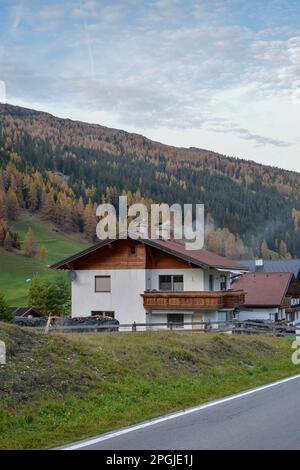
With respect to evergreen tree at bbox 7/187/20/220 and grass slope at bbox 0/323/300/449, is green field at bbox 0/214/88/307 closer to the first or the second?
evergreen tree at bbox 7/187/20/220

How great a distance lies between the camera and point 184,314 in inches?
1870

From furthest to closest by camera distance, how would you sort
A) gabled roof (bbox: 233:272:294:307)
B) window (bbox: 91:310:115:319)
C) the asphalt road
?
1. gabled roof (bbox: 233:272:294:307)
2. window (bbox: 91:310:115:319)
3. the asphalt road

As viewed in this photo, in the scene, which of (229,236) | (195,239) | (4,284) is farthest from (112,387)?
(229,236)

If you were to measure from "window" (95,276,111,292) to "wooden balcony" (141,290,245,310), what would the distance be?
3079 millimetres

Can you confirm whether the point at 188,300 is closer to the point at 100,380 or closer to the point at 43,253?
the point at 100,380

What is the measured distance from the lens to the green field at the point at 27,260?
128 m

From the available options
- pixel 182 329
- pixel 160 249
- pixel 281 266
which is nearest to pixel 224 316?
pixel 160 249

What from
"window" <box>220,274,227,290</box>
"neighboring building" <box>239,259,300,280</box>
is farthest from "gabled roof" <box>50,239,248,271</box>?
"neighboring building" <box>239,259,300,280</box>

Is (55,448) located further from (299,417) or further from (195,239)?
(195,239)

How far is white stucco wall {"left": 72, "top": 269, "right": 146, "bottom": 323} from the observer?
48.1m

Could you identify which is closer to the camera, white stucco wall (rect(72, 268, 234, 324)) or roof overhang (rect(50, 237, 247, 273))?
roof overhang (rect(50, 237, 247, 273))

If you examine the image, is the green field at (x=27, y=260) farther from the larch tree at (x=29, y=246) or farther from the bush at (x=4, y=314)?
the bush at (x=4, y=314)

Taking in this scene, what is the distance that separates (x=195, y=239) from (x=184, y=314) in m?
15.9

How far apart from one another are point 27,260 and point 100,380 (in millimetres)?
145245
